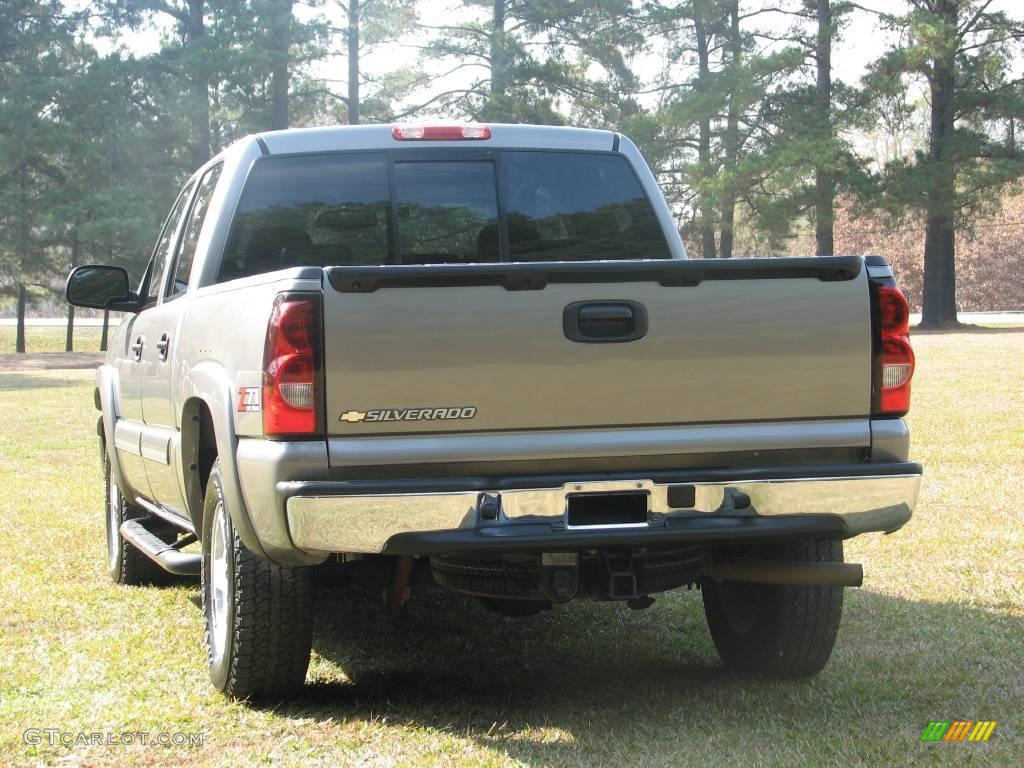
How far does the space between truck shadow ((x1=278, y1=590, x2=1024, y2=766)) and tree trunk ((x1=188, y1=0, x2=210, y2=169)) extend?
37405 millimetres

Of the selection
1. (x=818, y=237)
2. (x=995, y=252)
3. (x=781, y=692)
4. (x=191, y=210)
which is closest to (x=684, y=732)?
(x=781, y=692)

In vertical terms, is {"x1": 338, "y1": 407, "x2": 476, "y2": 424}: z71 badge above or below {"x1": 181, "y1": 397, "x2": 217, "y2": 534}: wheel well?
above

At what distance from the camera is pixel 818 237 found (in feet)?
134

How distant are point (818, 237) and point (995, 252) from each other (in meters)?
46.8

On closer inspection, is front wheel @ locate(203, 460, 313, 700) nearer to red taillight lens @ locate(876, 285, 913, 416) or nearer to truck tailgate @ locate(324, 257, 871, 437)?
truck tailgate @ locate(324, 257, 871, 437)

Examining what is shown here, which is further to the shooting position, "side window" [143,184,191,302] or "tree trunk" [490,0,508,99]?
"tree trunk" [490,0,508,99]

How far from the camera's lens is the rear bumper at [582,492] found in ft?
12.5

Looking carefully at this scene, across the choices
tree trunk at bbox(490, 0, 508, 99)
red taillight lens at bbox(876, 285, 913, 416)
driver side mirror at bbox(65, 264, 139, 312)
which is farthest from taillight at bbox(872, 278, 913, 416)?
tree trunk at bbox(490, 0, 508, 99)

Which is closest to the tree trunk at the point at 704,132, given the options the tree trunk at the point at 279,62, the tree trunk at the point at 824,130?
the tree trunk at the point at 824,130

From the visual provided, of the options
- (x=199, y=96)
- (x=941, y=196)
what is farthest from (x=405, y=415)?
(x=199, y=96)

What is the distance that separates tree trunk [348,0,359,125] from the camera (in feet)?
151

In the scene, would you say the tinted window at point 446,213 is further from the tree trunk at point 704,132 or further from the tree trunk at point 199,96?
the tree trunk at point 199,96

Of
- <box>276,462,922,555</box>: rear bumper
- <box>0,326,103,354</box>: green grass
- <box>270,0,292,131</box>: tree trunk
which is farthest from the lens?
<box>0,326,103,354</box>: green grass

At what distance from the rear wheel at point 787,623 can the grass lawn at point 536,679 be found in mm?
106
